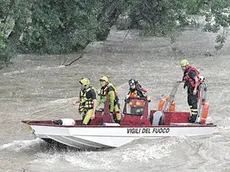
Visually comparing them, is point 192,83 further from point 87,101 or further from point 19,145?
point 19,145

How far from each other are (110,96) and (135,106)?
2.34 ft

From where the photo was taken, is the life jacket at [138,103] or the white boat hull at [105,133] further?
the life jacket at [138,103]

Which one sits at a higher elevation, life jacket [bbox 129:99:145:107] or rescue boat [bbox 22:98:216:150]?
life jacket [bbox 129:99:145:107]

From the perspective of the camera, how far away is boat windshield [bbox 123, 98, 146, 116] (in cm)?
1548

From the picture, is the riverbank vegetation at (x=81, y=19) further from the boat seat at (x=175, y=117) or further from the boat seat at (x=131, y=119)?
the boat seat at (x=131, y=119)

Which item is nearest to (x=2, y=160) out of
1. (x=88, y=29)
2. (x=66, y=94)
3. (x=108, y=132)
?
(x=108, y=132)

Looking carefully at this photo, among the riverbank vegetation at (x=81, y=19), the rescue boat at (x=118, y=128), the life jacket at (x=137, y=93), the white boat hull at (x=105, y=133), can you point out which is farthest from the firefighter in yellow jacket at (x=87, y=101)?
the riverbank vegetation at (x=81, y=19)

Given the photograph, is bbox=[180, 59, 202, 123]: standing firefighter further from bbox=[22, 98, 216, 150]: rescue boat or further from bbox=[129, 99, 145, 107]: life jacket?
bbox=[129, 99, 145, 107]: life jacket

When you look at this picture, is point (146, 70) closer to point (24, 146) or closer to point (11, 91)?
point (11, 91)

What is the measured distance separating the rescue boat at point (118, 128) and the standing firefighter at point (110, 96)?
0.43 ft

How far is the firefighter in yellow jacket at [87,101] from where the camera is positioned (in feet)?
49.6

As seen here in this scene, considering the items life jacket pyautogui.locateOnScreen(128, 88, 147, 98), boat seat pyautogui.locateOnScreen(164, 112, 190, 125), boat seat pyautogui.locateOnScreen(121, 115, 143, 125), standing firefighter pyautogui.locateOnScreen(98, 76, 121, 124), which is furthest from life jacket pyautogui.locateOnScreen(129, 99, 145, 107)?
boat seat pyautogui.locateOnScreen(164, 112, 190, 125)

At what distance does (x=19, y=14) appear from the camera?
2495 centimetres

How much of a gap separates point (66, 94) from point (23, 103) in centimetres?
203
